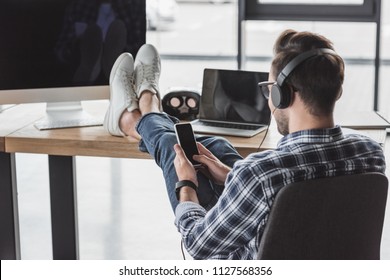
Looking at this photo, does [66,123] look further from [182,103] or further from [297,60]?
[297,60]

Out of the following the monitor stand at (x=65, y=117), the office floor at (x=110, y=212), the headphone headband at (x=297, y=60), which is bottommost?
the office floor at (x=110, y=212)

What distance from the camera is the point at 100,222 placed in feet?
12.6

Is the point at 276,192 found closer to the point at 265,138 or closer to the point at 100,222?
the point at 265,138

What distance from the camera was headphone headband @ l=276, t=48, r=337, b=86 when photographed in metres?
1.63

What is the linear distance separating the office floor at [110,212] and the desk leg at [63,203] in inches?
15.6

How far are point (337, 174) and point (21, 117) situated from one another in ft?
5.32

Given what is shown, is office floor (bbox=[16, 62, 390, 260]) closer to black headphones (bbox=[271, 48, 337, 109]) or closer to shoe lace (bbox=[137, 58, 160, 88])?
shoe lace (bbox=[137, 58, 160, 88])

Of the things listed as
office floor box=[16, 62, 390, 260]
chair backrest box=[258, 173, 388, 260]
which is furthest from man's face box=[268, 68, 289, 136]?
office floor box=[16, 62, 390, 260]

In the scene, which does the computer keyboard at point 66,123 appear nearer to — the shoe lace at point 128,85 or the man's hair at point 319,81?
the shoe lace at point 128,85

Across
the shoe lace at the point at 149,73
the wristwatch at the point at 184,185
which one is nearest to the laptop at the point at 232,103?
the shoe lace at the point at 149,73

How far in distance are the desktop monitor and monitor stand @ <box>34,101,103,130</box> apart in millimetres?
12

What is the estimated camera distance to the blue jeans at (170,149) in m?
2.11

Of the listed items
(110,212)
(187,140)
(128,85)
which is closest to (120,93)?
(128,85)
